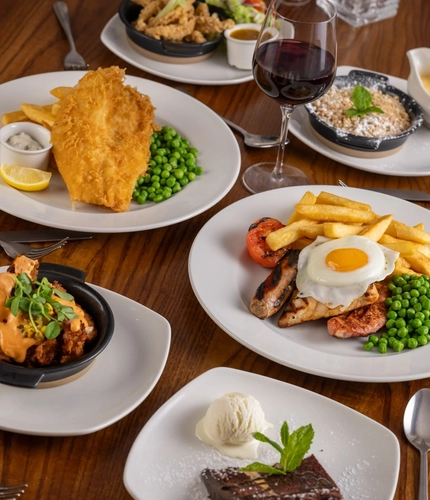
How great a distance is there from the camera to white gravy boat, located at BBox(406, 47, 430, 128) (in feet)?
11.5

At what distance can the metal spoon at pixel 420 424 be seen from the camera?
2023 mm

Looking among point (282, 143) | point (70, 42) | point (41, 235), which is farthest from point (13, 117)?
point (282, 143)

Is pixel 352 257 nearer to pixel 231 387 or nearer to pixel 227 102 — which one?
pixel 231 387

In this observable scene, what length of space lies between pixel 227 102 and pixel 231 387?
2.04 m

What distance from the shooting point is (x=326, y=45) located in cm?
265

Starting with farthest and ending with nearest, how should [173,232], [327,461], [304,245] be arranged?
1. [173,232]
2. [304,245]
3. [327,461]

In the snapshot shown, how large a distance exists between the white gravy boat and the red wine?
996 mm

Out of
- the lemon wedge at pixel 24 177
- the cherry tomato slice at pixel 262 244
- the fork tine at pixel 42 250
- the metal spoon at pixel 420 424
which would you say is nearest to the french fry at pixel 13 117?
the lemon wedge at pixel 24 177

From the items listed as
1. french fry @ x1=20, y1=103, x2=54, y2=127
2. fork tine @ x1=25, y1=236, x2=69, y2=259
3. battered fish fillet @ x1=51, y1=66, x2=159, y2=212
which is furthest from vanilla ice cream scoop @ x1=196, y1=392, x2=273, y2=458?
french fry @ x1=20, y1=103, x2=54, y2=127

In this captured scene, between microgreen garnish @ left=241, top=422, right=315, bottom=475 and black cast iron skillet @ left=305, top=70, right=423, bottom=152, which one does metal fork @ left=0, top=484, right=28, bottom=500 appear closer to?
microgreen garnish @ left=241, top=422, right=315, bottom=475

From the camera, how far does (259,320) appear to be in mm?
2324

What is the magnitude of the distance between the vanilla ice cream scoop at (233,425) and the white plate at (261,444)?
0.08 feet

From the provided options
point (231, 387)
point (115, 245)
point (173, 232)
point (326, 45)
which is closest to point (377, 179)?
point (326, 45)

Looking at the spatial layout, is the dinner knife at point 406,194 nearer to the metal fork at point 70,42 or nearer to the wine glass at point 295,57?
the wine glass at point 295,57
